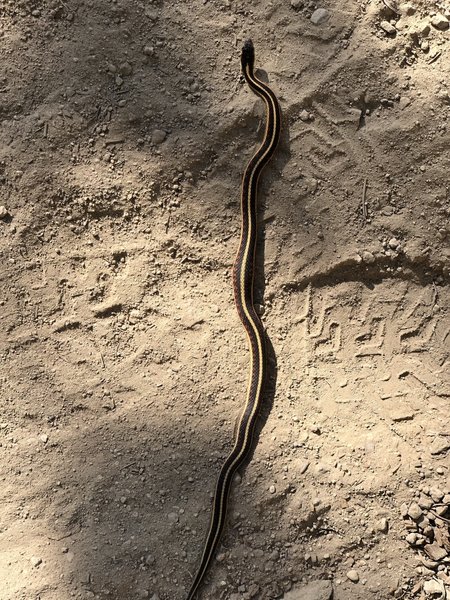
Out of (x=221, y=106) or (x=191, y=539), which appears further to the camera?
(x=221, y=106)

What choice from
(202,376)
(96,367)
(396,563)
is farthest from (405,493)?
→ (96,367)

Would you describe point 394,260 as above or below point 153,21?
below

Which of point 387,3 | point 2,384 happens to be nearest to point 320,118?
point 387,3

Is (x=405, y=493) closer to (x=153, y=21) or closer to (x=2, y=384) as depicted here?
(x=2, y=384)

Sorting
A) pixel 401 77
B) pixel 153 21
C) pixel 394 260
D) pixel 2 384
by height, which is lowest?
pixel 2 384

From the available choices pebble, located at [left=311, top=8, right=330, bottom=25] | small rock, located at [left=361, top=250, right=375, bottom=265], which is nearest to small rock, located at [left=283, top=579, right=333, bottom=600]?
small rock, located at [left=361, top=250, right=375, bottom=265]

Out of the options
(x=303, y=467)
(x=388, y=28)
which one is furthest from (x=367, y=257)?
(x=388, y=28)

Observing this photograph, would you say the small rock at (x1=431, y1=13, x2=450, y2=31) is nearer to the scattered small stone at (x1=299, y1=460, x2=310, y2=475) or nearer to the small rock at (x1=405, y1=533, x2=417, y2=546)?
the scattered small stone at (x1=299, y1=460, x2=310, y2=475)
